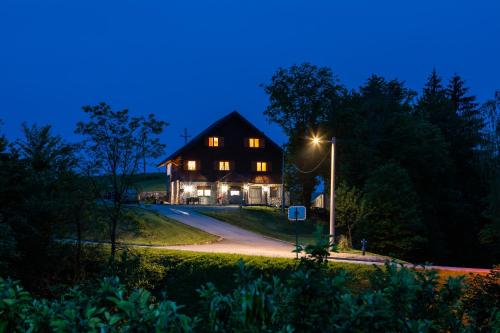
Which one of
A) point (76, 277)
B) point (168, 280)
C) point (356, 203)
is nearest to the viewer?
point (76, 277)

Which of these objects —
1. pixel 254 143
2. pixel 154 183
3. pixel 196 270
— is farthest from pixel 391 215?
pixel 154 183

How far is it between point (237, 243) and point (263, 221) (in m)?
15.3

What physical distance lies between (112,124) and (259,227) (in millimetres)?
23063

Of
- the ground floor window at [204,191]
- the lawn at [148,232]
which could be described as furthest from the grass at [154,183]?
the lawn at [148,232]

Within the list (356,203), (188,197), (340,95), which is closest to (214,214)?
(356,203)

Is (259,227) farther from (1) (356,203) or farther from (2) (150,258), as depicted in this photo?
(2) (150,258)

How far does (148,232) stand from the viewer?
107 ft

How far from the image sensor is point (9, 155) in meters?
A: 22.2

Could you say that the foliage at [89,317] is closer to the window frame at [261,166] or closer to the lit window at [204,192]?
the lit window at [204,192]

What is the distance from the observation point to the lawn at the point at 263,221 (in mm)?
45103

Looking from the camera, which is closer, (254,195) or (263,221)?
(263,221)

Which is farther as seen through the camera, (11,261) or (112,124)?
(112,124)

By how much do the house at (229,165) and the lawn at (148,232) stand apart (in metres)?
24.2

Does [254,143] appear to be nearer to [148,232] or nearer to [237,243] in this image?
[237,243]
